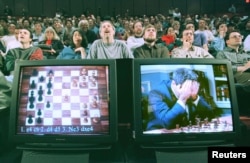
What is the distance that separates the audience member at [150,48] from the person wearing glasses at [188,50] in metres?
0.09

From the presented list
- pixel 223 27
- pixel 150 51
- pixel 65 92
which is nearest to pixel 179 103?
pixel 65 92

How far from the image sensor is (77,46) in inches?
92.2

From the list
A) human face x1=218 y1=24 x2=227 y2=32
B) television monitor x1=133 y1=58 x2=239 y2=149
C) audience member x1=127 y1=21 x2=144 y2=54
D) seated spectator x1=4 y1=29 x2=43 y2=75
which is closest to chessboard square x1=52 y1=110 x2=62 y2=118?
television monitor x1=133 y1=58 x2=239 y2=149

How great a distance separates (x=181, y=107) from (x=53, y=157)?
1.59 feet

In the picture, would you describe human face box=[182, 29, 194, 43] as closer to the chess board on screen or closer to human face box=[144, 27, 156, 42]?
human face box=[144, 27, 156, 42]

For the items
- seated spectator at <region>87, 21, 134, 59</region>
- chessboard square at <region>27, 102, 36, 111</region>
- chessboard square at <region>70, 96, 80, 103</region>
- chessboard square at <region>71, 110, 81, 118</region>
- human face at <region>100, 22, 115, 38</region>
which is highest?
human face at <region>100, 22, 115, 38</region>

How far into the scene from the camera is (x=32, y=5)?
2191 mm

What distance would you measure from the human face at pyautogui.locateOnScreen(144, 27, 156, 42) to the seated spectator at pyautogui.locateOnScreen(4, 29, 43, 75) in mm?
764

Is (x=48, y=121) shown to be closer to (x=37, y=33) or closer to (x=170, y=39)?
(x=37, y=33)

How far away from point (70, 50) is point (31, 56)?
1.03ft

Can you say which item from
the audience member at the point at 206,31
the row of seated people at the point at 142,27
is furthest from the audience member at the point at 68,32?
the audience member at the point at 206,31

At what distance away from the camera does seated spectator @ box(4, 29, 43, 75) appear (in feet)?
6.70

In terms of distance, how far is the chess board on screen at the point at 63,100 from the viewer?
1.10m

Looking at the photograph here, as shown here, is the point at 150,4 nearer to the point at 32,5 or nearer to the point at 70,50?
the point at 70,50
